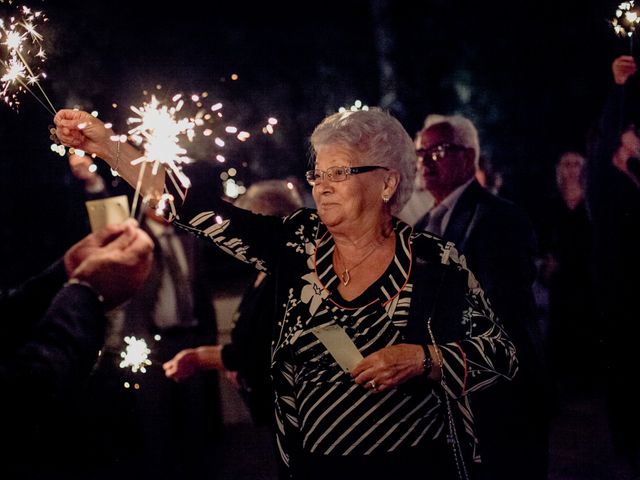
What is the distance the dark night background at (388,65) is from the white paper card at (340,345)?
5.74 metres

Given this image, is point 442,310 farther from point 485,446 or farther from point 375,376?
point 485,446

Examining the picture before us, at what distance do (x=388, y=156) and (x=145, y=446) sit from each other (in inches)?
133

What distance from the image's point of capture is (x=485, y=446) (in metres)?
3.81

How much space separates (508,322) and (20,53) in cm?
257

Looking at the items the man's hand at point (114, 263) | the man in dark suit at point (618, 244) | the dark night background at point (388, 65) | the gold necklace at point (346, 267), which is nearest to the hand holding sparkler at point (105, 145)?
the man's hand at point (114, 263)

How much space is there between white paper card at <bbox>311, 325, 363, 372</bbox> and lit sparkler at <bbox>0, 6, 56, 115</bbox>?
4.42ft

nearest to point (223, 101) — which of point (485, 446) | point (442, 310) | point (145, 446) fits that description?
point (145, 446)

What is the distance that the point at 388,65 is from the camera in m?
10.2

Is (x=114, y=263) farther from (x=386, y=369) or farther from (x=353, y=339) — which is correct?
(x=386, y=369)

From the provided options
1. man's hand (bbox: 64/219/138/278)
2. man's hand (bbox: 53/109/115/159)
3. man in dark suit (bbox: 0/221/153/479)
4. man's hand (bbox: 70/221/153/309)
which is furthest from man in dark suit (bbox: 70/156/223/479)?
man in dark suit (bbox: 0/221/153/479)

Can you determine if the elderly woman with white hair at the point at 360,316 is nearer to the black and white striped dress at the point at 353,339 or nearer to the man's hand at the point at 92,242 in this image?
the black and white striped dress at the point at 353,339

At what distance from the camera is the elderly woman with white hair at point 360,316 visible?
8.84ft

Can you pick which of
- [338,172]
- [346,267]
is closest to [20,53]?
[338,172]

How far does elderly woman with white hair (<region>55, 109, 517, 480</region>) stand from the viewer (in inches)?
106
